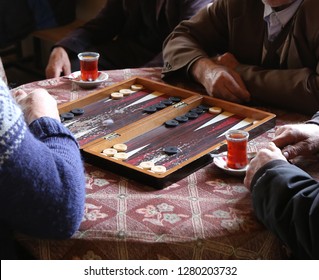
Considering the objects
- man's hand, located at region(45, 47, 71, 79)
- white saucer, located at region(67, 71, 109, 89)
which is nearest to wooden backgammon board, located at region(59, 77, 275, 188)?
white saucer, located at region(67, 71, 109, 89)

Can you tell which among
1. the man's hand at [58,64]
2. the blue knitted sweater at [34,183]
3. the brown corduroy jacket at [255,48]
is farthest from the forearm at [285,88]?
the man's hand at [58,64]

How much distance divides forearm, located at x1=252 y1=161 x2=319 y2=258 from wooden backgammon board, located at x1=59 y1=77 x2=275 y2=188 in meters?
0.29

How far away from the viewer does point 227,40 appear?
8.64ft

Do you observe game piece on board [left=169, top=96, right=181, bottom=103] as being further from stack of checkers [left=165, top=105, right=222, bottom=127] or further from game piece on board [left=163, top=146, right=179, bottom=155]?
game piece on board [left=163, top=146, right=179, bottom=155]

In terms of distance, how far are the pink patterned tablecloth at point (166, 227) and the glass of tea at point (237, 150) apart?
0.31 feet

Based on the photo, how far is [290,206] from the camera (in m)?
1.39

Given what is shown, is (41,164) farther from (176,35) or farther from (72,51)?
(72,51)

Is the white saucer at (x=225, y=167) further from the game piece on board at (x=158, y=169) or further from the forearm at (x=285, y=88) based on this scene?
the forearm at (x=285, y=88)

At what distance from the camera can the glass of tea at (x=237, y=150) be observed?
5.65 ft

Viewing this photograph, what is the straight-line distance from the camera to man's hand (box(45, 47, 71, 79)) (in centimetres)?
298

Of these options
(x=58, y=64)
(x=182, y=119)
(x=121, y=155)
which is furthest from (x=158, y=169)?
(x=58, y=64)

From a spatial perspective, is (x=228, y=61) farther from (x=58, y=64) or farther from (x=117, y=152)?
(x=58, y=64)

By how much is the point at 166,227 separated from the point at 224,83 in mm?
923
